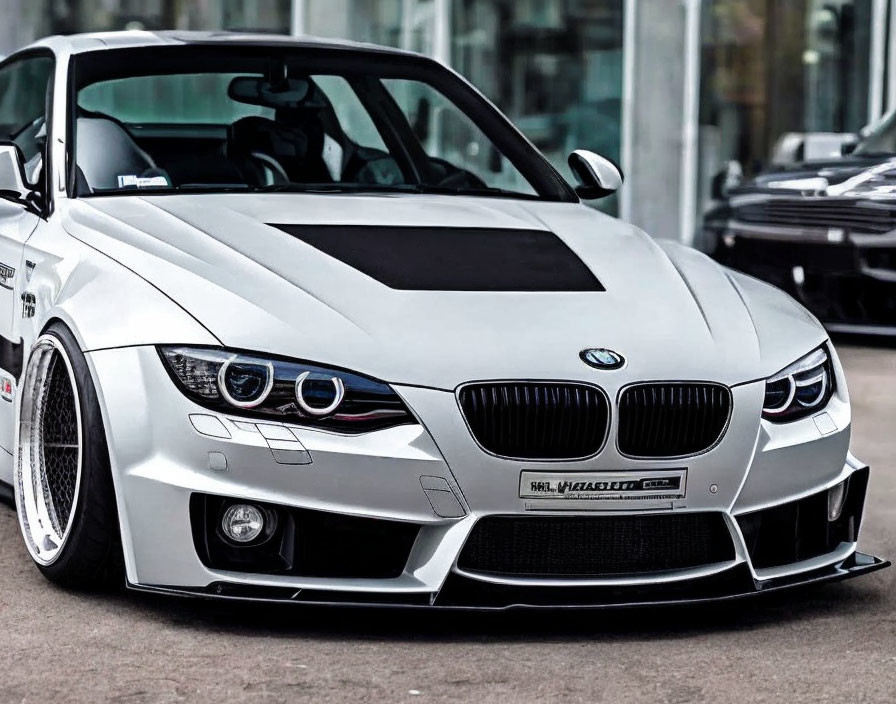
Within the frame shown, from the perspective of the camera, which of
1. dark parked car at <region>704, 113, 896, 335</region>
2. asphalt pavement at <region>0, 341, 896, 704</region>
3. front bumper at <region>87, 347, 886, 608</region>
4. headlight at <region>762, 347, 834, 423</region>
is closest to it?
asphalt pavement at <region>0, 341, 896, 704</region>

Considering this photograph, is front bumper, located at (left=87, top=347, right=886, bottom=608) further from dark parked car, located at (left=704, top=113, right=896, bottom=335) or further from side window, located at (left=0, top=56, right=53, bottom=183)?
dark parked car, located at (left=704, top=113, right=896, bottom=335)

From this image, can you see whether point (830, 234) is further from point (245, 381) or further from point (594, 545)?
point (245, 381)

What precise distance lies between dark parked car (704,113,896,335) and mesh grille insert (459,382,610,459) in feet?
19.1

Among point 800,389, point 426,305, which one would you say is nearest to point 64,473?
point 426,305

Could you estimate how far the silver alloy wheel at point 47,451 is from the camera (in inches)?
173

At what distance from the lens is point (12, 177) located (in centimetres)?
503

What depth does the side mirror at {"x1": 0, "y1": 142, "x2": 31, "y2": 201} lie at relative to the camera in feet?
16.5

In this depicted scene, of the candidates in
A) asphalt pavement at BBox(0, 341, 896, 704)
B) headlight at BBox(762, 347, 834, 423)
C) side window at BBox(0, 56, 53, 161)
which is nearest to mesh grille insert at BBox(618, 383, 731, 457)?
headlight at BBox(762, 347, 834, 423)

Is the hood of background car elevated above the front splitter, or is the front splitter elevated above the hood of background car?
the hood of background car

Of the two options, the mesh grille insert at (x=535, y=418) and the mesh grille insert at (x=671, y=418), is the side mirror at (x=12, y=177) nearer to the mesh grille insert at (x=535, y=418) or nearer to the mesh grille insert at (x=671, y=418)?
the mesh grille insert at (x=535, y=418)

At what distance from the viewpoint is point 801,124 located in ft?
49.4

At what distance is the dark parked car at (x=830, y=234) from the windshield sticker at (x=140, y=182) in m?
5.27

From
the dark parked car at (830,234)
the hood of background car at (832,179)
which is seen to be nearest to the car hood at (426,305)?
the dark parked car at (830,234)

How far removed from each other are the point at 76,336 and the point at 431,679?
121 cm
